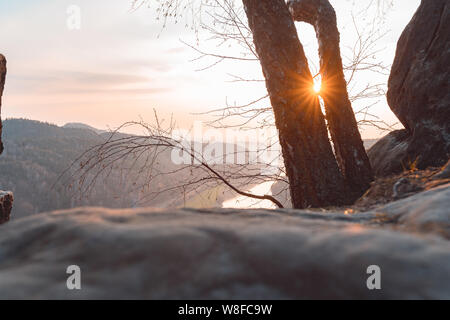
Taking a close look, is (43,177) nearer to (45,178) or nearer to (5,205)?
(45,178)

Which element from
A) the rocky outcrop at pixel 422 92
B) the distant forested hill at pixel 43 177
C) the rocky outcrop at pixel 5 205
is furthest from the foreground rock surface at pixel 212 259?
the distant forested hill at pixel 43 177

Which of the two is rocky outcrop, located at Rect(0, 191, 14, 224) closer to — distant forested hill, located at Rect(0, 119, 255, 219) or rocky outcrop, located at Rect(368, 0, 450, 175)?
rocky outcrop, located at Rect(368, 0, 450, 175)

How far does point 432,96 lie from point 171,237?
3.77 metres

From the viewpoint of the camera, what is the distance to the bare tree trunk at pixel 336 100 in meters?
3.30

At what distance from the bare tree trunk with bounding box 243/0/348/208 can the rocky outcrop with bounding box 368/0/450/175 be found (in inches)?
47.1

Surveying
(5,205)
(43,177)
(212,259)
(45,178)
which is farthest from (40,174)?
(212,259)

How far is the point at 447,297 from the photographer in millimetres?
812

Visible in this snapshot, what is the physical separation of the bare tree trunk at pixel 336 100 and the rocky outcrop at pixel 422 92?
0.63 m

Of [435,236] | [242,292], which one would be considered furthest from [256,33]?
[242,292]

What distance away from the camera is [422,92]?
12.3 ft

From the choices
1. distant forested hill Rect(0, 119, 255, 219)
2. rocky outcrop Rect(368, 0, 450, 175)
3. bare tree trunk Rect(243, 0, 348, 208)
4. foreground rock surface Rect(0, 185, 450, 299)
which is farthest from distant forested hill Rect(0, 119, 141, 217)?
foreground rock surface Rect(0, 185, 450, 299)

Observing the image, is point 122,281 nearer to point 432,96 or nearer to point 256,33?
point 256,33

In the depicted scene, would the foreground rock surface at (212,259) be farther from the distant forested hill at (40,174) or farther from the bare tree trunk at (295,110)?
the distant forested hill at (40,174)

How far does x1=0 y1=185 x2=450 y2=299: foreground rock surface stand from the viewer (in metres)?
0.85
